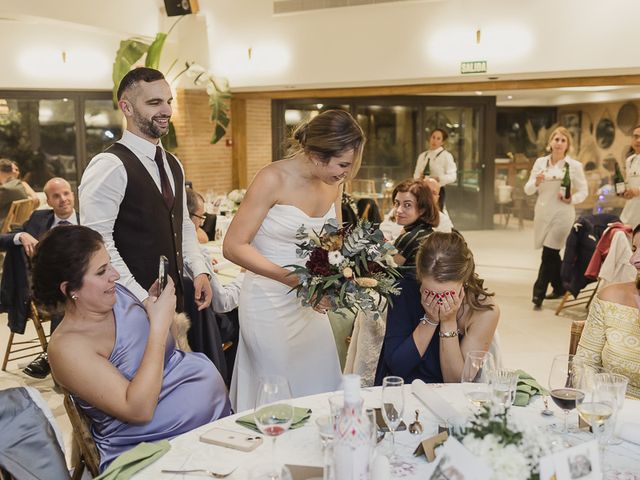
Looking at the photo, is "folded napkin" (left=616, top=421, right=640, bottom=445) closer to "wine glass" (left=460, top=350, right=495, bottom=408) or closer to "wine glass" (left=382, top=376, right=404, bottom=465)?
"wine glass" (left=460, top=350, right=495, bottom=408)

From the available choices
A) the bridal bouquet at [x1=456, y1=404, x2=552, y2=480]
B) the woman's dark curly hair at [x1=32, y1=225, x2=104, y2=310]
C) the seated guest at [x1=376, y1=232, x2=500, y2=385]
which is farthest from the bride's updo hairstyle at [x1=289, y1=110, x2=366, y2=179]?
the bridal bouquet at [x1=456, y1=404, x2=552, y2=480]

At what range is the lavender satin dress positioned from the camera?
90.4 inches

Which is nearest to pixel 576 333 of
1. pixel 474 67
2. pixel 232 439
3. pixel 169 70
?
pixel 232 439

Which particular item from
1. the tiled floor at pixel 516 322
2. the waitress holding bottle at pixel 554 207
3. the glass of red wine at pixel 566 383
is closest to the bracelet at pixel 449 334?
the glass of red wine at pixel 566 383

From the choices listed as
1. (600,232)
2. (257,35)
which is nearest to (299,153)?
(600,232)

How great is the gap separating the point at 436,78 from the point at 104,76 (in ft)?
14.5

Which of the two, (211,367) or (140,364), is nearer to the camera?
(140,364)

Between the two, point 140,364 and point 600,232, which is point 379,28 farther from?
point 140,364

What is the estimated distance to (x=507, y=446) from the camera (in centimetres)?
139

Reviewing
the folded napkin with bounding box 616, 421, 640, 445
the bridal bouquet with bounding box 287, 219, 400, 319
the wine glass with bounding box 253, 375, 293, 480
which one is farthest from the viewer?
the bridal bouquet with bounding box 287, 219, 400, 319

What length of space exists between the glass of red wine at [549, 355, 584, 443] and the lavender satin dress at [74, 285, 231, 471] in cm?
114

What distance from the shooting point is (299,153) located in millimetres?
3152

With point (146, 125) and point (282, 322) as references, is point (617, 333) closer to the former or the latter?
point (282, 322)

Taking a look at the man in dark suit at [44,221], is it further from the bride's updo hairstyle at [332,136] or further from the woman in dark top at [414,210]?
the bride's updo hairstyle at [332,136]
